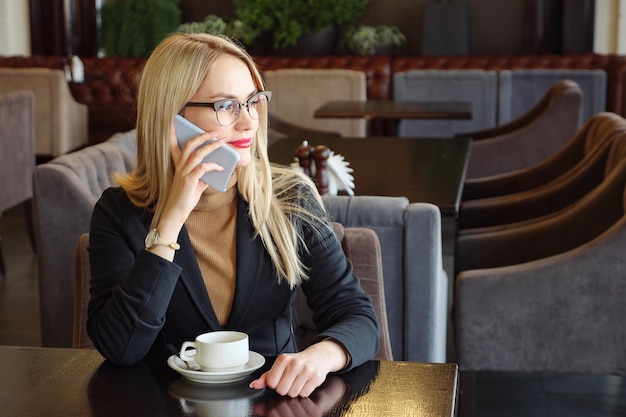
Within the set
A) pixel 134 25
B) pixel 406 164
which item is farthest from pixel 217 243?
pixel 134 25

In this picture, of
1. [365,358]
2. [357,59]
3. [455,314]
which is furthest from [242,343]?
[357,59]

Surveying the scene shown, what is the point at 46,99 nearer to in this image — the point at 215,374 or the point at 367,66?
→ the point at 367,66

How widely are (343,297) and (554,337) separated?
1.27 m

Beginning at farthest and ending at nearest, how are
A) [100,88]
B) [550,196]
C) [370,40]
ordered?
[370,40] < [100,88] < [550,196]

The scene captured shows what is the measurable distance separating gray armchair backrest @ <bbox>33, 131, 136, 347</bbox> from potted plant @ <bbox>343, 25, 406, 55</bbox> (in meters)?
7.51

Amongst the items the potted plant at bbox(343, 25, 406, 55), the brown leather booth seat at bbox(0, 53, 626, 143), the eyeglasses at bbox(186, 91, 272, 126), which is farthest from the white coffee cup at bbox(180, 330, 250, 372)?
the potted plant at bbox(343, 25, 406, 55)

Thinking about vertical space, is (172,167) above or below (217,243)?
above

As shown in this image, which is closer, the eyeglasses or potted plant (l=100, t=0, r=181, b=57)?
the eyeglasses

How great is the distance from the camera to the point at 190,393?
5.22ft

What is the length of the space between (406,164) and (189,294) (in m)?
2.65

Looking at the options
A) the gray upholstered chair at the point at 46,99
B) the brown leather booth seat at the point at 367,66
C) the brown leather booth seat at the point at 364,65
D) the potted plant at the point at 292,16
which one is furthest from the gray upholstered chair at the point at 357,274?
the potted plant at the point at 292,16

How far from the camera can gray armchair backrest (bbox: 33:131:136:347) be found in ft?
10.6

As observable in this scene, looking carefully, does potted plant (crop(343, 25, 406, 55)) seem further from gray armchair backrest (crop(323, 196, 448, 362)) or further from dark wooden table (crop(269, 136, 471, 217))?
gray armchair backrest (crop(323, 196, 448, 362))

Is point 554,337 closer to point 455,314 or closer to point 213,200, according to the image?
point 455,314
